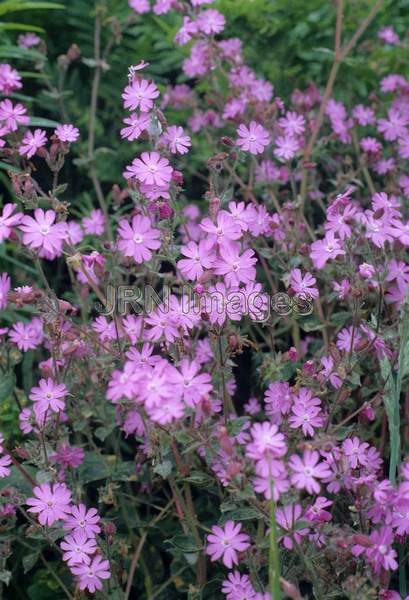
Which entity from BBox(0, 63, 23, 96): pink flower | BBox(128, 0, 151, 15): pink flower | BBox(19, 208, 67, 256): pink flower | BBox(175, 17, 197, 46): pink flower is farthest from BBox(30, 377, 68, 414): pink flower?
BBox(128, 0, 151, 15): pink flower

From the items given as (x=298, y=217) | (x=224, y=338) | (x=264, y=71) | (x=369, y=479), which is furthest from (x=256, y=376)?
(x=264, y=71)

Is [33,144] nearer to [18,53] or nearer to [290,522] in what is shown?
[18,53]

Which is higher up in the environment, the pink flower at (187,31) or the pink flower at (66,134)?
the pink flower at (187,31)

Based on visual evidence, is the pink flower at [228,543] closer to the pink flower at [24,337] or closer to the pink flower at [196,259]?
the pink flower at [196,259]

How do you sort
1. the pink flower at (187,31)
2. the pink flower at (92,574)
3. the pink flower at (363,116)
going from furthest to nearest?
the pink flower at (363,116)
the pink flower at (187,31)
the pink flower at (92,574)

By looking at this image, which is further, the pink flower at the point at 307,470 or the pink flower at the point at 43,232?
the pink flower at the point at 43,232

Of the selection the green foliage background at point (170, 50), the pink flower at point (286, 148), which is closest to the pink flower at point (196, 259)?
the pink flower at point (286, 148)
